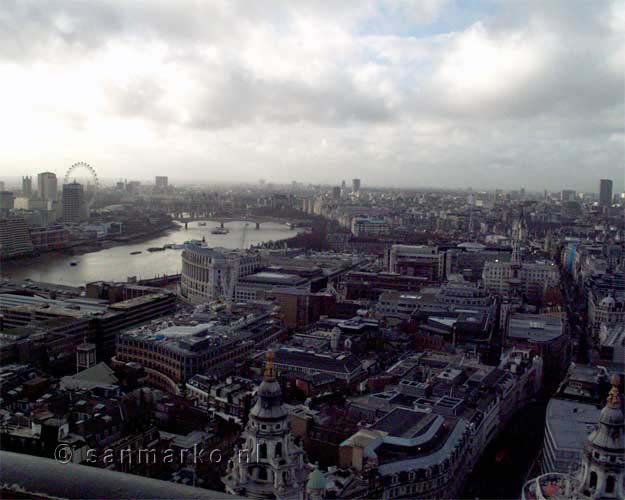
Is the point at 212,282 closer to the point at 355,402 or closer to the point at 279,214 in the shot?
the point at 355,402

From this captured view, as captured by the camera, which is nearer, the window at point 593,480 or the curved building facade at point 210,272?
the window at point 593,480

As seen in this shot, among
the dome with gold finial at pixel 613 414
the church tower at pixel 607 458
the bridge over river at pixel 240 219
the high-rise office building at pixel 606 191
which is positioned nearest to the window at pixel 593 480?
the church tower at pixel 607 458

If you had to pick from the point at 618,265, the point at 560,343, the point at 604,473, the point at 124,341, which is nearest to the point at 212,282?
the point at 124,341

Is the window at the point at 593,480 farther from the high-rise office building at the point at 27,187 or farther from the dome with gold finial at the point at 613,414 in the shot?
the high-rise office building at the point at 27,187

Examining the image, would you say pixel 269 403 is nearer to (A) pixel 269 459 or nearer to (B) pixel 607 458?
(A) pixel 269 459

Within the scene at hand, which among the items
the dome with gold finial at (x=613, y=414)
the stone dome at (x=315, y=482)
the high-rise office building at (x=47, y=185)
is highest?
the high-rise office building at (x=47, y=185)

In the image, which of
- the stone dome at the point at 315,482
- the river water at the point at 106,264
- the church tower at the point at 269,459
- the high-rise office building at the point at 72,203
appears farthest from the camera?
the high-rise office building at the point at 72,203
